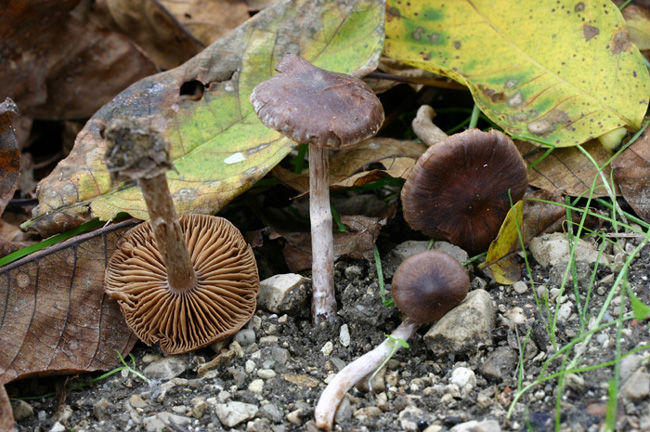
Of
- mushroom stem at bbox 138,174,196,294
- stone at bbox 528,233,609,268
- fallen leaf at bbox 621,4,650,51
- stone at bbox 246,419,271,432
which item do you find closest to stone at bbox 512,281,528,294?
stone at bbox 528,233,609,268

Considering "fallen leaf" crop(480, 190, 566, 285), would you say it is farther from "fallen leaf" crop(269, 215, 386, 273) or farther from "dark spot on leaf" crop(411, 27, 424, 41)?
"dark spot on leaf" crop(411, 27, 424, 41)

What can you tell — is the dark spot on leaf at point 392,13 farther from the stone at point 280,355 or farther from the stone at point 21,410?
the stone at point 21,410

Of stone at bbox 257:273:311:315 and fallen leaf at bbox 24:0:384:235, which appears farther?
fallen leaf at bbox 24:0:384:235

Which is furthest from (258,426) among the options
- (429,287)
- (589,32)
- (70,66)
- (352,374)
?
(70,66)

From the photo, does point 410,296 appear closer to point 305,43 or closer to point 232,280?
point 232,280

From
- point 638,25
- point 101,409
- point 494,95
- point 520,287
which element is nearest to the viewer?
point 101,409

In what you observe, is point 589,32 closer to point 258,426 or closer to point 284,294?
point 284,294
